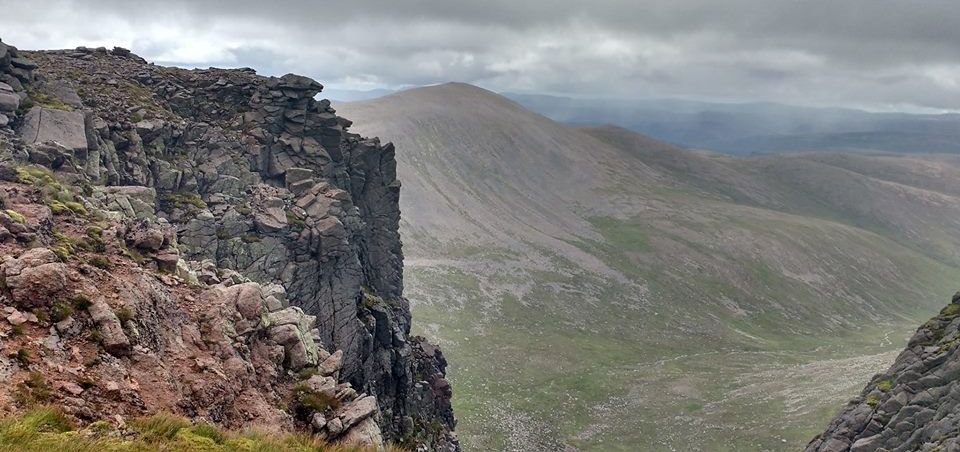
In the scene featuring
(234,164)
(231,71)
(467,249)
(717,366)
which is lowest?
(717,366)

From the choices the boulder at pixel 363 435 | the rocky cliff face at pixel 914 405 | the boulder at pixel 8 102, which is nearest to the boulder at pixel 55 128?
the boulder at pixel 8 102

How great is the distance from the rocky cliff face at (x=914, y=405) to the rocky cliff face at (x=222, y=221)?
29.3 metres

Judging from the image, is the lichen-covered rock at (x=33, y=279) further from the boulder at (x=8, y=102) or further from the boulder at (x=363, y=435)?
the boulder at (x=8, y=102)

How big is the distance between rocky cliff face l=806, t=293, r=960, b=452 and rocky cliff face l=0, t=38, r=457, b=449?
2928cm

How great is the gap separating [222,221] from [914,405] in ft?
144

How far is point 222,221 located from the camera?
39.0 metres

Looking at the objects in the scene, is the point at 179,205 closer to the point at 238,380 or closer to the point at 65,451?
the point at 238,380

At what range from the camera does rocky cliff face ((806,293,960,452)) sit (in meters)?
31.5

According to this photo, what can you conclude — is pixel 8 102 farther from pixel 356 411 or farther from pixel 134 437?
pixel 134 437

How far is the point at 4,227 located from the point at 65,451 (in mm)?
10546

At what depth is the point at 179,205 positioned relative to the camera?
38.6 metres

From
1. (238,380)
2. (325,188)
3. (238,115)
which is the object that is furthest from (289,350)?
(238,115)

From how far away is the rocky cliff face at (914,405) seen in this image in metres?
31.5

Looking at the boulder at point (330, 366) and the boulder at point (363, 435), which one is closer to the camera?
the boulder at point (363, 435)
